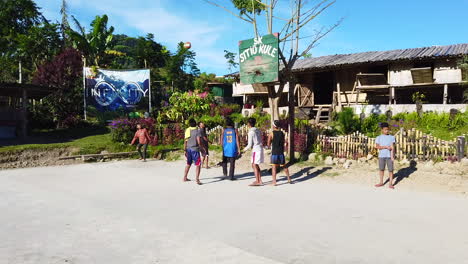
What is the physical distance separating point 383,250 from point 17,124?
18.8 m

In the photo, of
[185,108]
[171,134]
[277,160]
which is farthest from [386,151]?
[185,108]

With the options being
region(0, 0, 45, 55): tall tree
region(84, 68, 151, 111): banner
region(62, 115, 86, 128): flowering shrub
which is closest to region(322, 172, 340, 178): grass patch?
region(84, 68, 151, 111): banner

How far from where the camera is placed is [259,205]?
6.62 meters

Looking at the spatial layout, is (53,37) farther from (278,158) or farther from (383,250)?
Result: (383,250)

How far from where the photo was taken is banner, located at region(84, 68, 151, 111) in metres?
20.6

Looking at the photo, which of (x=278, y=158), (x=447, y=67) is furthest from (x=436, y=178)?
(x=447, y=67)

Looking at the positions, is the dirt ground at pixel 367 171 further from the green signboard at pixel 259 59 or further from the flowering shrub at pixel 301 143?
the green signboard at pixel 259 59

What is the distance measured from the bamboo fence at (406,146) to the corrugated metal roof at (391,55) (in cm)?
1036

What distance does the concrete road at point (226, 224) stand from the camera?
417 cm

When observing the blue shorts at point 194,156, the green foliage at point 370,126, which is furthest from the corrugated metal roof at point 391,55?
the blue shorts at point 194,156

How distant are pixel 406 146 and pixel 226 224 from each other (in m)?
7.23

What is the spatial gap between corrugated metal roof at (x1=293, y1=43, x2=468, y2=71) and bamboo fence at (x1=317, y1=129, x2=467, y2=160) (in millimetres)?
10355

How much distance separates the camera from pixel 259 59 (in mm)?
11078

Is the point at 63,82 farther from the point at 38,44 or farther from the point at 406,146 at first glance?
the point at 406,146
